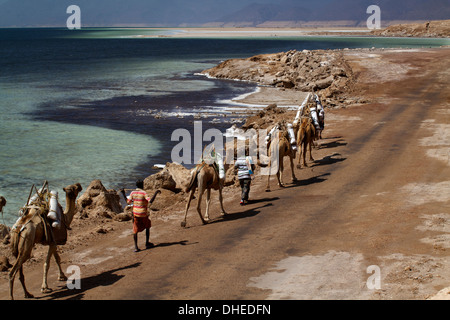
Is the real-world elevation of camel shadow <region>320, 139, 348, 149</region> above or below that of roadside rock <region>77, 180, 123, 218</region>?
above

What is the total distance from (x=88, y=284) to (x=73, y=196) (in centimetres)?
213

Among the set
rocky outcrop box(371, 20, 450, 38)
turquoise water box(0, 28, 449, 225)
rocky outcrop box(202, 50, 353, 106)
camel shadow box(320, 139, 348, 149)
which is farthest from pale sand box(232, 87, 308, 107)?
rocky outcrop box(371, 20, 450, 38)

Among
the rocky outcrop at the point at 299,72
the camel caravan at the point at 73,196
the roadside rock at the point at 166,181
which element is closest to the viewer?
the camel caravan at the point at 73,196

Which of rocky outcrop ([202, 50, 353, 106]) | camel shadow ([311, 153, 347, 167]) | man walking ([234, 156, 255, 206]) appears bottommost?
camel shadow ([311, 153, 347, 167])

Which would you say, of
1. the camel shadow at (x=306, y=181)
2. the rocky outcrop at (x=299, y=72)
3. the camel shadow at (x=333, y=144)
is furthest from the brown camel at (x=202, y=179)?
the rocky outcrop at (x=299, y=72)

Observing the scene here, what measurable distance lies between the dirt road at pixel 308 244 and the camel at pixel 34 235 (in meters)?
0.77

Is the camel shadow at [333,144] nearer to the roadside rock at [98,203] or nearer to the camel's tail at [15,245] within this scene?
the roadside rock at [98,203]

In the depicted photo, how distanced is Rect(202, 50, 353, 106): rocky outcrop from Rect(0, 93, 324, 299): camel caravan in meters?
17.6

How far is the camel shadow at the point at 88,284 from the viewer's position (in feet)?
37.8

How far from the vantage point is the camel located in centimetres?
1122

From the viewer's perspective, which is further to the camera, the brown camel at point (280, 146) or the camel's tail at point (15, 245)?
the brown camel at point (280, 146)

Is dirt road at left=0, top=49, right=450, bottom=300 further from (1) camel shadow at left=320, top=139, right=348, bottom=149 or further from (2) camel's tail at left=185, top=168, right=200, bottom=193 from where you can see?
(1) camel shadow at left=320, top=139, right=348, bottom=149
